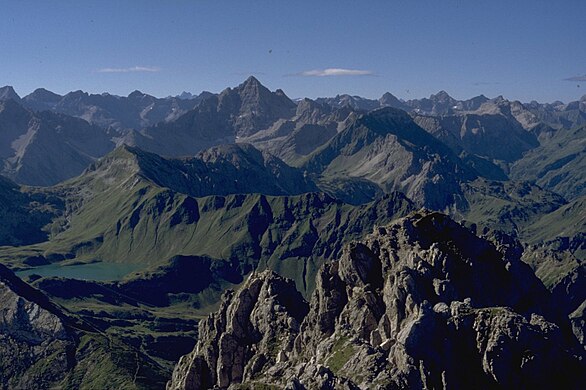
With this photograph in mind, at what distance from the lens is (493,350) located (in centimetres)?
13825

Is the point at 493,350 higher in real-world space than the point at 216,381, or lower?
higher

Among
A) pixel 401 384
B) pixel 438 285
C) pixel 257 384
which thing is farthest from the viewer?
pixel 438 285

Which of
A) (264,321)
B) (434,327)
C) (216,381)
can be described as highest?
(434,327)

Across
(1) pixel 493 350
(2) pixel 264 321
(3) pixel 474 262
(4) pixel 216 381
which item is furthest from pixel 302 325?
(1) pixel 493 350

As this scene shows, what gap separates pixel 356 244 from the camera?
644 ft

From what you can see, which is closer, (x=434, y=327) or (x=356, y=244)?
(x=434, y=327)

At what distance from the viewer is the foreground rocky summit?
13412 cm

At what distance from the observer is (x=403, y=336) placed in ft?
453

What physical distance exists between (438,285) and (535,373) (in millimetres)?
38552

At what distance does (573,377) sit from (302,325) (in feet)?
232

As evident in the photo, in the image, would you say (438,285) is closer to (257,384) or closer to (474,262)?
(474,262)

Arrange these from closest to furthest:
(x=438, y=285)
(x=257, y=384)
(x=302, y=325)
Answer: (x=257, y=384) → (x=438, y=285) → (x=302, y=325)

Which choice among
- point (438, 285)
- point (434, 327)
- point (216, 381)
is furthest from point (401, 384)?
point (216, 381)

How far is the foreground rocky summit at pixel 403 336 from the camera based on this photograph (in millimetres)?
134125
